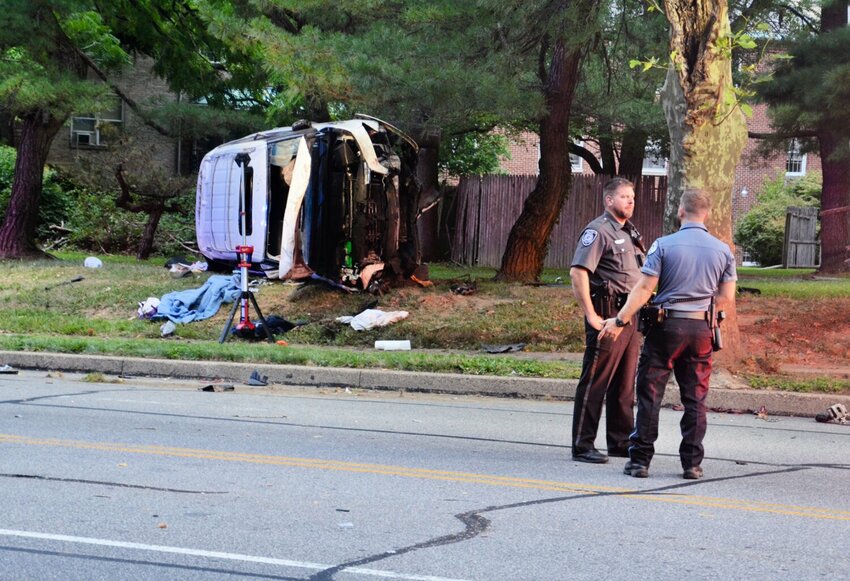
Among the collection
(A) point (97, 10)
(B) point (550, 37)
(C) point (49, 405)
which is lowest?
(C) point (49, 405)

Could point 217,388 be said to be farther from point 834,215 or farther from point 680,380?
point 834,215

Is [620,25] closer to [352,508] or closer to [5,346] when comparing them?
[5,346]

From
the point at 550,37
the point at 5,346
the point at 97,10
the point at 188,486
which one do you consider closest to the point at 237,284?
the point at 5,346

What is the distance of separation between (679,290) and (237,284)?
395 inches

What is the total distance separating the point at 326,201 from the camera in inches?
614

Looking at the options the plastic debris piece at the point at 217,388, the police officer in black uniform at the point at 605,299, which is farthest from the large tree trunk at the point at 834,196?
the police officer in black uniform at the point at 605,299

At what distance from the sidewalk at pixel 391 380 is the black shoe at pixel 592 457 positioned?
336 centimetres

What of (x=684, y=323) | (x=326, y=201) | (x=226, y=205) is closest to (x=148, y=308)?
(x=226, y=205)

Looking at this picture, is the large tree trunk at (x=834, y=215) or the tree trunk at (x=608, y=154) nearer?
the large tree trunk at (x=834, y=215)

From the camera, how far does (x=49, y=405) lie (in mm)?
9875

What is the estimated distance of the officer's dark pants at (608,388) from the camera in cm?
750

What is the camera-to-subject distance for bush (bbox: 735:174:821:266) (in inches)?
1430

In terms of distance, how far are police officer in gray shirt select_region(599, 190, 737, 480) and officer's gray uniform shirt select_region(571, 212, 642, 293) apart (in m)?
0.28

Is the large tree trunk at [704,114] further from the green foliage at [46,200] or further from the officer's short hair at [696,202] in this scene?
the green foliage at [46,200]
